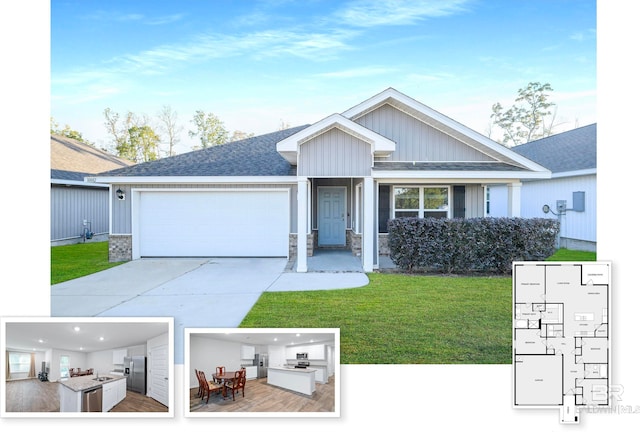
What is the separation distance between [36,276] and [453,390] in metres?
4.04

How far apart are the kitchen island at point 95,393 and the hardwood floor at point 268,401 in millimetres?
600

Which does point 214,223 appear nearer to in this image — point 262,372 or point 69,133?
point 262,372

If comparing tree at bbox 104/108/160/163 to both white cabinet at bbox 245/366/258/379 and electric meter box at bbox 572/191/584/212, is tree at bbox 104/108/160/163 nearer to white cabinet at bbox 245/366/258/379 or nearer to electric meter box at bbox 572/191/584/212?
white cabinet at bbox 245/366/258/379

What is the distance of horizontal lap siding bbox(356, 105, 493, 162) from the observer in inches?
357

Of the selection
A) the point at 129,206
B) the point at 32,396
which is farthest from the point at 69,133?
the point at 32,396

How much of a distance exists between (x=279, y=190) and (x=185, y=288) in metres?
3.58

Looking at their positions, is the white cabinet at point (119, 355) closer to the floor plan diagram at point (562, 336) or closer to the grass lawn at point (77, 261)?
the floor plan diagram at point (562, 336)

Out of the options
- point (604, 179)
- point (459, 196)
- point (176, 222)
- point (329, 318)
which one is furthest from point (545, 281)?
point (176, 222)

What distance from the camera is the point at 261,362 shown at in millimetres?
3611

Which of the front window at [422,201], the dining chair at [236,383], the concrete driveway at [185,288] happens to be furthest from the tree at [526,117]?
the dining chair at [236,383]

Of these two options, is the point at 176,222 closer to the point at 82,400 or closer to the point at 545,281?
the point at 82,400

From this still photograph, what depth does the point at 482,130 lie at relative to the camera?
9.69 m

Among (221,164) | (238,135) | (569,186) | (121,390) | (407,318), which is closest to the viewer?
(121,390)

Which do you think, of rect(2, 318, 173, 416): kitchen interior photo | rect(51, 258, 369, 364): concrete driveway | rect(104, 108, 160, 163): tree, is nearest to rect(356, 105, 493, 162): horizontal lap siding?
rect(51, 258, 369, 364): concrete driveway
